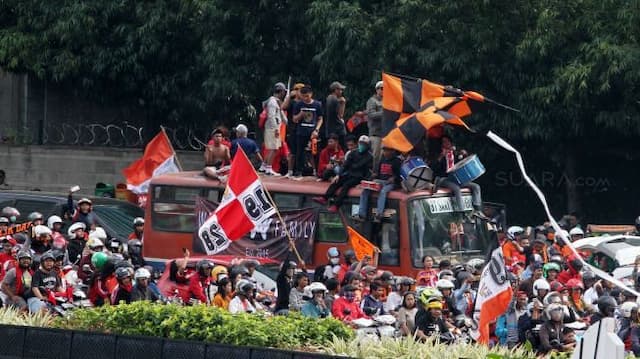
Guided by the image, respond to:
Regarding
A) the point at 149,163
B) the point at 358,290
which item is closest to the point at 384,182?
the point at 358,290

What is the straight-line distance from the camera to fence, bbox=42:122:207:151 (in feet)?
105

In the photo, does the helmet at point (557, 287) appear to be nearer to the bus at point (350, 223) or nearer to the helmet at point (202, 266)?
the bus at point (350, 223)

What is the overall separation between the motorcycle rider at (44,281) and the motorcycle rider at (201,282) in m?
1.49

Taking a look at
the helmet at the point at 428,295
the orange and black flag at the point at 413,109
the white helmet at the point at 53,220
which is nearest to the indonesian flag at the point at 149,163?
the white helmet at the point at 53,220

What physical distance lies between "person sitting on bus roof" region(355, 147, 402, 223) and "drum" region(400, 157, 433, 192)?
9 centimetres

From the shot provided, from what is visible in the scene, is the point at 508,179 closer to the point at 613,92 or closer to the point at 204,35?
the point at 613,92

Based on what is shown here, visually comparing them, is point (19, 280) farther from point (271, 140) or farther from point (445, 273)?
point (271, 140)

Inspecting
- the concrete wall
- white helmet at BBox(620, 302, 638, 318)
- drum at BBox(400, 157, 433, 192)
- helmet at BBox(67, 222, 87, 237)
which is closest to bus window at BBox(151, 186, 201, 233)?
helmet at BBox(67, 222, 87, 237)

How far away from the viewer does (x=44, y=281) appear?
1733cm

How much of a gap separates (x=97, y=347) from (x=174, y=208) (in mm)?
8246

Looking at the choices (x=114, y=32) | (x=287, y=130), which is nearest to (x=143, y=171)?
(x=287, y=130)

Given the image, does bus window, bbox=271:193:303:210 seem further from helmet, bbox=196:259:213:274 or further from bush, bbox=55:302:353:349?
bush, bbox=55:302:353:349

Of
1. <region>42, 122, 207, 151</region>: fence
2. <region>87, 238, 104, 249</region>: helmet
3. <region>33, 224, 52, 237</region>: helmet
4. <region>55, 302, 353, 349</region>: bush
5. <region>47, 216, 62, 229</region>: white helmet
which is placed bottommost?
<region>55, 302, 353, 349</region>: bush

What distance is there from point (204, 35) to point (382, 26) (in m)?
4.42
